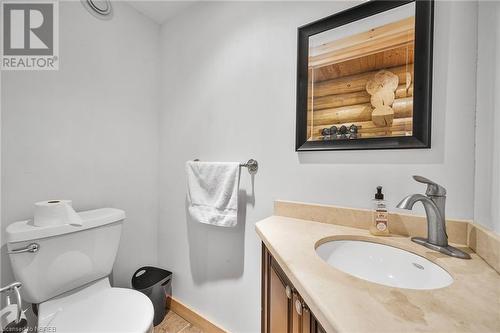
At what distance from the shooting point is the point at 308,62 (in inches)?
39.4

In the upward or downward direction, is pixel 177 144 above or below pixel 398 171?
above

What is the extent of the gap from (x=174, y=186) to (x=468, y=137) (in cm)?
164

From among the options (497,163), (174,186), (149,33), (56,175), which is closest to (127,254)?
(174,186)

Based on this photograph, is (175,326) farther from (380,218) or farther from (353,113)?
(353,113)

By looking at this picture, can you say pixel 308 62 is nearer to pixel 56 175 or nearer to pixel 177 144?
pixel 177 144

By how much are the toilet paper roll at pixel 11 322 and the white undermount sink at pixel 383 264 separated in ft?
3.64

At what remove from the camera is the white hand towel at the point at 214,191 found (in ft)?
3.76

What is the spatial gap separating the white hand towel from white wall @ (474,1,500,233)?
0.96 meters

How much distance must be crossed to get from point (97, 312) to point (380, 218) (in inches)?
49.8

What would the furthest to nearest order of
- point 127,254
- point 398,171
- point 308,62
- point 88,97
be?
point 127,254 → point 88,97 → point 308,62 → point 398,171

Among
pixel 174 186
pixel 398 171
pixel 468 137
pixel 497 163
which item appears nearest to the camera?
pixel 497 163

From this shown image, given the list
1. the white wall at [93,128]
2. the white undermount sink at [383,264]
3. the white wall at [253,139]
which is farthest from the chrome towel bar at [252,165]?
the white wall at [93,128]
